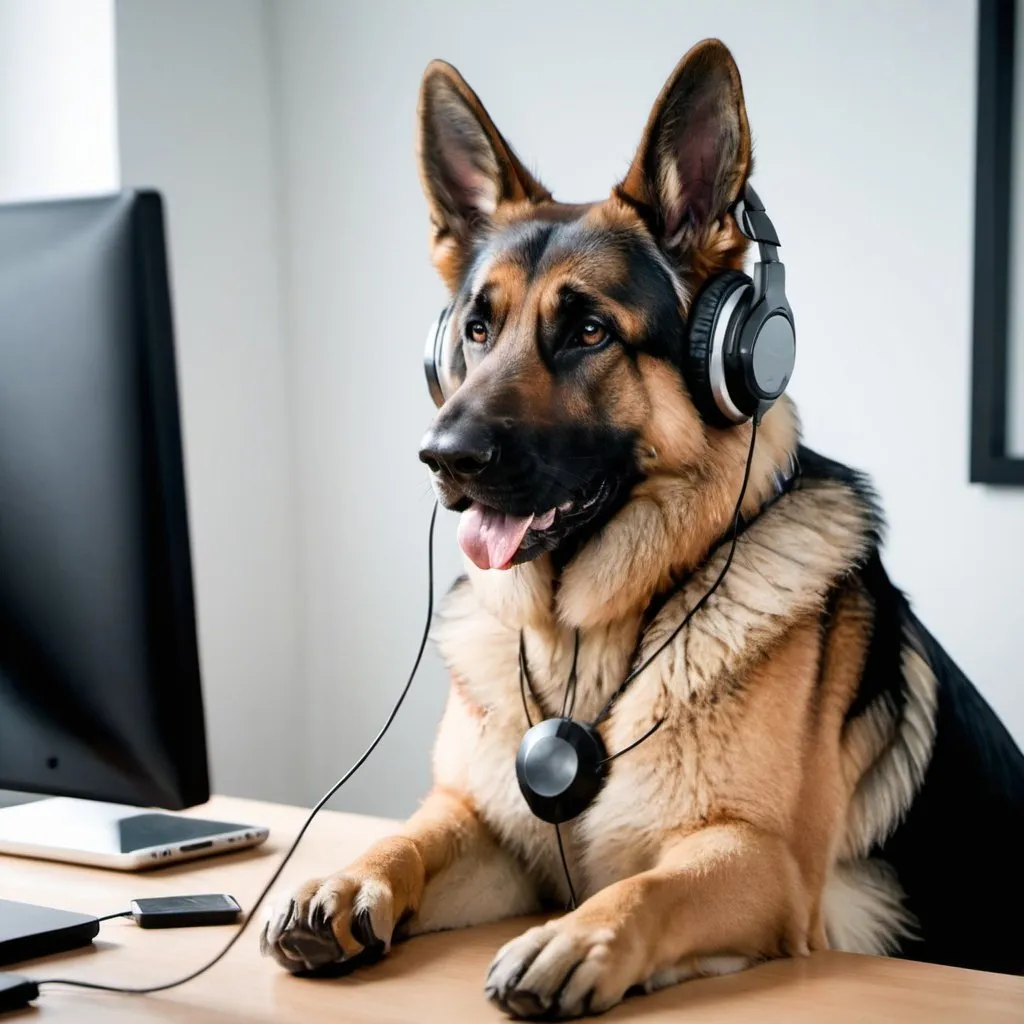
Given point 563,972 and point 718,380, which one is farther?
point 718,380

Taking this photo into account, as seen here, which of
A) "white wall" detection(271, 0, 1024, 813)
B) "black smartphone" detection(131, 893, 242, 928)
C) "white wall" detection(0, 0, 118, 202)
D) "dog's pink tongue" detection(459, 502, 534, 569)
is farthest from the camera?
"white wall" detection(0, 0, 118, 202)

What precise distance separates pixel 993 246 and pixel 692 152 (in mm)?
1058

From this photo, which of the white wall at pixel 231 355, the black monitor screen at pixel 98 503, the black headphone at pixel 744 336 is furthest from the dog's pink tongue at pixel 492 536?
the white wall at pixel 231 355

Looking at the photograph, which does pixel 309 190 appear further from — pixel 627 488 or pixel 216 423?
pixel 627 488

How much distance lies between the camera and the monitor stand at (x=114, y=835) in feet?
4.20

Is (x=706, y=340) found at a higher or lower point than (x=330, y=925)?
higher

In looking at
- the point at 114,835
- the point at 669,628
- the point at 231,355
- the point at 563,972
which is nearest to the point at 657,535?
the point at 669,628

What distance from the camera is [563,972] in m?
0.91

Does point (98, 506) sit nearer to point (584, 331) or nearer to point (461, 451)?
point (461, 451)

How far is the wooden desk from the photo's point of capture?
35.6 inches

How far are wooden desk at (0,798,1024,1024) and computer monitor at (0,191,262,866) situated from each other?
5.3 inches

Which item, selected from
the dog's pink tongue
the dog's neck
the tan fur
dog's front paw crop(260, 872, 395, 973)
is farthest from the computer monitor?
the dog's neck

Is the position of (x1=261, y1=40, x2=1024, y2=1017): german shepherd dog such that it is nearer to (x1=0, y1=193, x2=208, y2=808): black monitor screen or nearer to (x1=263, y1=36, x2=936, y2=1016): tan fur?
(x1=263, y1=36, x2=936, y2=1016): tan fur

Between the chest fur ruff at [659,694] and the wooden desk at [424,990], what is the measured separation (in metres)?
0.13
